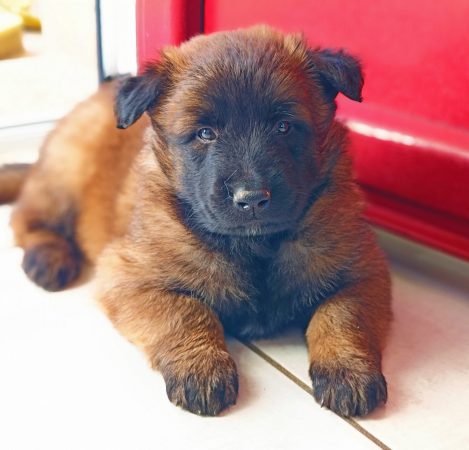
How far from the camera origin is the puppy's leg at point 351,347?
1.61m

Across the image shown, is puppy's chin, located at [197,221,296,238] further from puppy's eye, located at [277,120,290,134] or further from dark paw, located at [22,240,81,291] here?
dark paw, located at [22,240,81,291]

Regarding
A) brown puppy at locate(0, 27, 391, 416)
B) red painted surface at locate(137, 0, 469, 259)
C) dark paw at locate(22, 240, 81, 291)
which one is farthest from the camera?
dark paw at locate(22, 240, 81, 291)

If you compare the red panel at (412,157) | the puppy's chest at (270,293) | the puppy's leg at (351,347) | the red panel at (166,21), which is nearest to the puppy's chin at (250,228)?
the puppy's chest at (270,293)

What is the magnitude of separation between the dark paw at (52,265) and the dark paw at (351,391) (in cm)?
95

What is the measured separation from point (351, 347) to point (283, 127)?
1.76 ft

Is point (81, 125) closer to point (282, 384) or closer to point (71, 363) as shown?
point (71, 363)

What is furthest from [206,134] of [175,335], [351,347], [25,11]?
[25,11]

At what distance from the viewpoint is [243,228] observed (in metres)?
1.69

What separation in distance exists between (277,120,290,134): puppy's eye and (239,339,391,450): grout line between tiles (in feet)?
1.89

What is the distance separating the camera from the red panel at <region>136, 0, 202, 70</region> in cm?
273

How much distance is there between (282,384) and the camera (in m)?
1.75

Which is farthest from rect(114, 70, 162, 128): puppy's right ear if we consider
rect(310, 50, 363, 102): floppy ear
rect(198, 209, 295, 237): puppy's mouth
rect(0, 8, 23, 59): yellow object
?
rect(0, 8, 23, 59): yellow object

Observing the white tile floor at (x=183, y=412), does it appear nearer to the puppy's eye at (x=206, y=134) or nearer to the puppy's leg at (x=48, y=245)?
the puppy's leg at (x=48, y=245)

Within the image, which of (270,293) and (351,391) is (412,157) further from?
(351,391)
